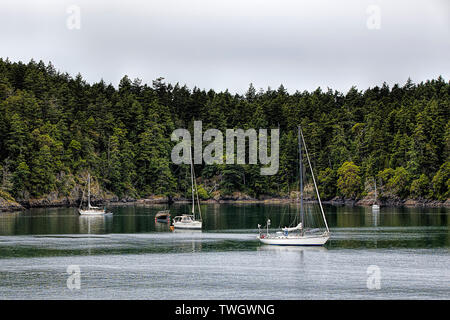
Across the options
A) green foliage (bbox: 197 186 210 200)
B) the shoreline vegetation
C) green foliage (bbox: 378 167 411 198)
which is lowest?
the shoreline vegetation

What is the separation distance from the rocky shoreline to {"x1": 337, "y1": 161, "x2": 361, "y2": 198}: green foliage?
282 cm

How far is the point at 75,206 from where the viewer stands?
163 meters

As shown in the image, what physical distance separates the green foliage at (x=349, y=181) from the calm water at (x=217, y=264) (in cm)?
8021

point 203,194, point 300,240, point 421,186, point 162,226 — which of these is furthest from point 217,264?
point 203,194

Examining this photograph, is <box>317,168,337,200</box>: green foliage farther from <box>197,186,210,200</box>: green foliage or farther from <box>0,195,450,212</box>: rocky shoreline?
<box>197,186,210,200</box>: green foliage

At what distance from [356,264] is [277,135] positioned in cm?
14423

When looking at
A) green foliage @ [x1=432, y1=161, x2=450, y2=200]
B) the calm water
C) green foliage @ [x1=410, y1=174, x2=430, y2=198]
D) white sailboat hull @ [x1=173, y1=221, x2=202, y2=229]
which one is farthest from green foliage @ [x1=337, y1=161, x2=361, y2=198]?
white sailboat hull @ [x1=173, y1=221, x2=202, y2=229]

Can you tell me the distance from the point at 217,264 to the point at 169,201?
136 m

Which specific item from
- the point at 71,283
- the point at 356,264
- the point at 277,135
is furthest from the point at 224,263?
the point at 277,135

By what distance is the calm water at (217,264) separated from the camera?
44.0 m

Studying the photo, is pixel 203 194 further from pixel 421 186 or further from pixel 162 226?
→ pixel 162 226

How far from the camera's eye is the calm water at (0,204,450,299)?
4403cm

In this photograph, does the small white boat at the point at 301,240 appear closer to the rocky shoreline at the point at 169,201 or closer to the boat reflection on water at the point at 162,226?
the boat reflection on water at the point at 162,226
